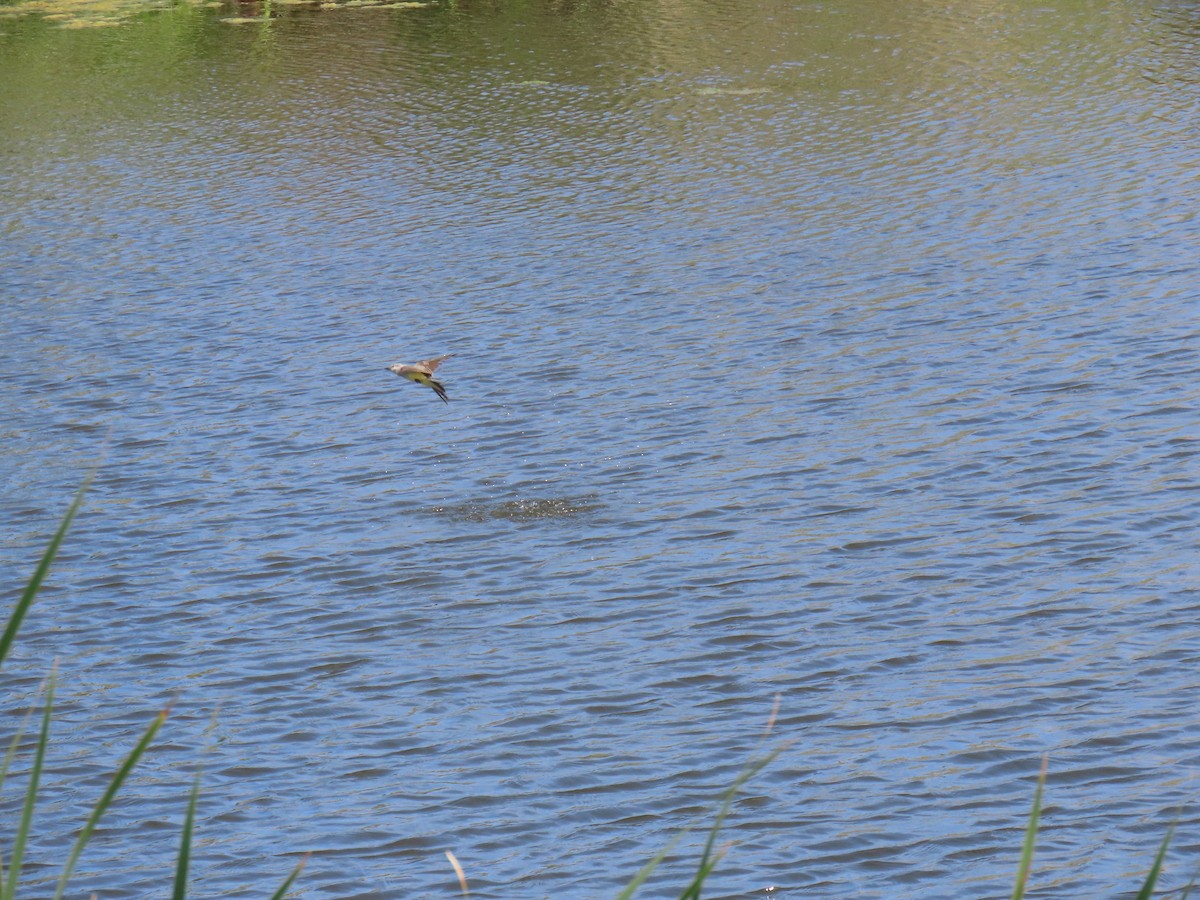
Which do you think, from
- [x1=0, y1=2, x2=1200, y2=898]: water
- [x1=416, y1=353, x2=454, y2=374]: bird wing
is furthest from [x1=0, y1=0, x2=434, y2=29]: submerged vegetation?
[x1=416, y1=353, x2=454, y2=374]: bird wing

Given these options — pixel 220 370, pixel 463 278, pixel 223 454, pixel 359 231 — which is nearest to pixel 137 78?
pixel 359 231

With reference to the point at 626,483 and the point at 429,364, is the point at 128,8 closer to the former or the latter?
the point at 626,483

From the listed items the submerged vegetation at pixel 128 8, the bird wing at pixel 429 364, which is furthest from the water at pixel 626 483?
the submerged vegetation at pixel 128 8

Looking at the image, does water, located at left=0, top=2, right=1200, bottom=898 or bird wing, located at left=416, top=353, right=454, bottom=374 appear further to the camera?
bird wing, located at left=416, top=353, right=454, bottom=374

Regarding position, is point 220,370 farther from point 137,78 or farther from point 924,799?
point 137,78

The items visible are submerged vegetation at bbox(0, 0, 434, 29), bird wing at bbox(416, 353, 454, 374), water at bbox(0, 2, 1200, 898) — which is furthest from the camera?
submerged vegetation at bbox(0, 0, 434, 29)

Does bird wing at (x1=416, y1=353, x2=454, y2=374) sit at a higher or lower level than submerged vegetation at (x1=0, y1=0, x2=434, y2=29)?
higher

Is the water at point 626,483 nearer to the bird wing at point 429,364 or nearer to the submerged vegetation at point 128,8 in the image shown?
the bird wing at point 429,364

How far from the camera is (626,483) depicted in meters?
13.8

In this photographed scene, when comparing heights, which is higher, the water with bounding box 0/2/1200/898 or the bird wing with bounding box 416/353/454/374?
the bird wing with bounding box 416/353/454/374

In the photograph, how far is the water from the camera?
8.77m

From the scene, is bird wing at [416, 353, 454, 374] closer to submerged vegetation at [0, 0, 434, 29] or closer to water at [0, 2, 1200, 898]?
water at [0, 2, 1200, 898]

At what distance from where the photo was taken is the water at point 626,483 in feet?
28.8

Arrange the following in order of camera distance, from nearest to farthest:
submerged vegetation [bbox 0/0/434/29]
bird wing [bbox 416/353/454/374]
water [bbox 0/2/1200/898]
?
1. water [bbox 0/2/1200/898]
2. bird wing [bbox 416/353/454/374]
3. submerged vegetation [bbox 0/0/434/29]
